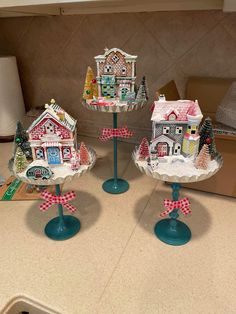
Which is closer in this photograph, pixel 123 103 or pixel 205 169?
pixel 205 169

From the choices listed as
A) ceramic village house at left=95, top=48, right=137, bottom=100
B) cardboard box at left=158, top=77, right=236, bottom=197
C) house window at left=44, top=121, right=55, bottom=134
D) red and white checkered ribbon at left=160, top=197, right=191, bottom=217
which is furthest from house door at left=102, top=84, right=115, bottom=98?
red and white checkered ribbon at left=160, top=197, right=191, bottom=217

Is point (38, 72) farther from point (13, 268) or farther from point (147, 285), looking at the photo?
point (147, 285)

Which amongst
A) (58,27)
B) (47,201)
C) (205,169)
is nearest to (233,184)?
(205,169)

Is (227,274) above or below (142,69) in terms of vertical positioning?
below

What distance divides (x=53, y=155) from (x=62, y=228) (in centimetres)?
22

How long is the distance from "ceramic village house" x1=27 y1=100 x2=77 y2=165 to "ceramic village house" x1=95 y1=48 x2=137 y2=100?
21 centimetres

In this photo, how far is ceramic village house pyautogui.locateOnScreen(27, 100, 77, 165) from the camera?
63cm

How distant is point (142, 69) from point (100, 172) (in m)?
0.43

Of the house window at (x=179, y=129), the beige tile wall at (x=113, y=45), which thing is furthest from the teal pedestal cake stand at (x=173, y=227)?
the beige tile wall at (x=113, y=45)

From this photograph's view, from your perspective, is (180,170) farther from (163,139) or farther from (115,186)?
(115,186)

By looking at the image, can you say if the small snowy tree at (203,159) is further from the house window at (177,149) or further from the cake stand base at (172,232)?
the cake stand base at (172,232)

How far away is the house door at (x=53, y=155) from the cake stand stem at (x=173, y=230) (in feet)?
0.98

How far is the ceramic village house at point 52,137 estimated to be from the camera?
24.9 inches

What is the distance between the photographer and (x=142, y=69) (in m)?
1.08
